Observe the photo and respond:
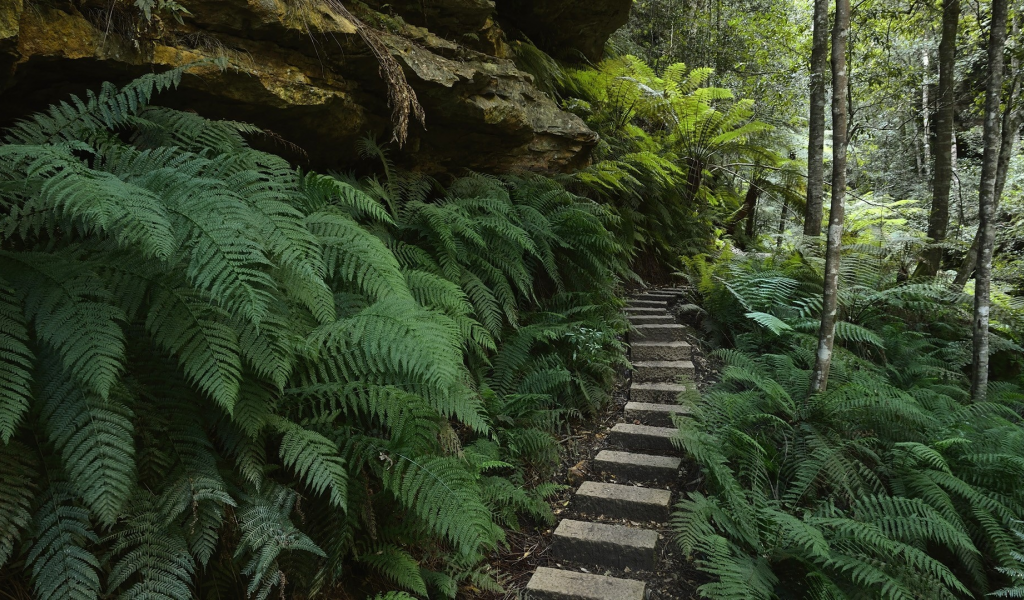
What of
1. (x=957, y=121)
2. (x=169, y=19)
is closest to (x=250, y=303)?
(x=169, y=19)

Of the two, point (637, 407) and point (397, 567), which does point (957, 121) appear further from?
point (397, 567)

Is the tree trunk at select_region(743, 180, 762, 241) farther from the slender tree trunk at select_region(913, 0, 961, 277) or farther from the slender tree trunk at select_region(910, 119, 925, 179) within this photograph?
the slender tree trunk at select_region(910, 119, 925, 179)

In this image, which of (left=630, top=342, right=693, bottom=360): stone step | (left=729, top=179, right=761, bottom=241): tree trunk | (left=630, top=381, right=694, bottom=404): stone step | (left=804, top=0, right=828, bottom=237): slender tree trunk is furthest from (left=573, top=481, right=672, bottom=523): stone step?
(left=729, top=179, right=761, bottom=241): tree trunk

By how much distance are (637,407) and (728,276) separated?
2.51m

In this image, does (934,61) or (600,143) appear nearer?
(600,143)

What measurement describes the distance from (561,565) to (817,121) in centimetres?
526

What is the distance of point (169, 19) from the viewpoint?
2803mm

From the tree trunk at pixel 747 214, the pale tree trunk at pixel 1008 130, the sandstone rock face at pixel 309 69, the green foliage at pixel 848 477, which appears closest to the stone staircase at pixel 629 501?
the green foliage at pixel 848 477

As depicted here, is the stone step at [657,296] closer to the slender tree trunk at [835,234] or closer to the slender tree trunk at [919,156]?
the slender tree trunk at [835,234]

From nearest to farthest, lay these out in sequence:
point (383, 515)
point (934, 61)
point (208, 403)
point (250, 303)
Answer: point (250, 303) → point (208, 403) → point (383, 515) → point (934, 61)

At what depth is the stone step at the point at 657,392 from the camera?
4.34 meters

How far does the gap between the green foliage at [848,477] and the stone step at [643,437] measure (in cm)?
26

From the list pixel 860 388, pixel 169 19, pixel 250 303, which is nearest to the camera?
pixel 250 303

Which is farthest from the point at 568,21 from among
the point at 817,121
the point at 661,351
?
the point at 661,351
